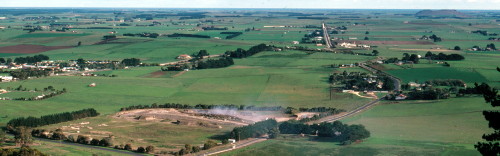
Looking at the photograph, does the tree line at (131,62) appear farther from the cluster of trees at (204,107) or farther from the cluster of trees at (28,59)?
the cluster of trees at (204,107)

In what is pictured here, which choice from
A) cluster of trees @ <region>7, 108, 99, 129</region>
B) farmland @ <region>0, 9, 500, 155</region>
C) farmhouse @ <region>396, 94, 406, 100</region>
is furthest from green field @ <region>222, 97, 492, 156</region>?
cluster of trees @ <region>7, 108, 99, 129</region>

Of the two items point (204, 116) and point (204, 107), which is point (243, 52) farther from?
point (204, 116)

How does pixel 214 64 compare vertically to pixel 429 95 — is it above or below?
below

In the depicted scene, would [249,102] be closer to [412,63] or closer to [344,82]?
[344,82]

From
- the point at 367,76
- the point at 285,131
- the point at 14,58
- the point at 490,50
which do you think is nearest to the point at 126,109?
the point at 285,131

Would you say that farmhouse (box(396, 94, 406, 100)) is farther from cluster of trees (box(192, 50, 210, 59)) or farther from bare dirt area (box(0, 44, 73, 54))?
bare dirt area (box(0, 44, 73, 54))

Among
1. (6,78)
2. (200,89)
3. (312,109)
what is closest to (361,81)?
(312,109)
